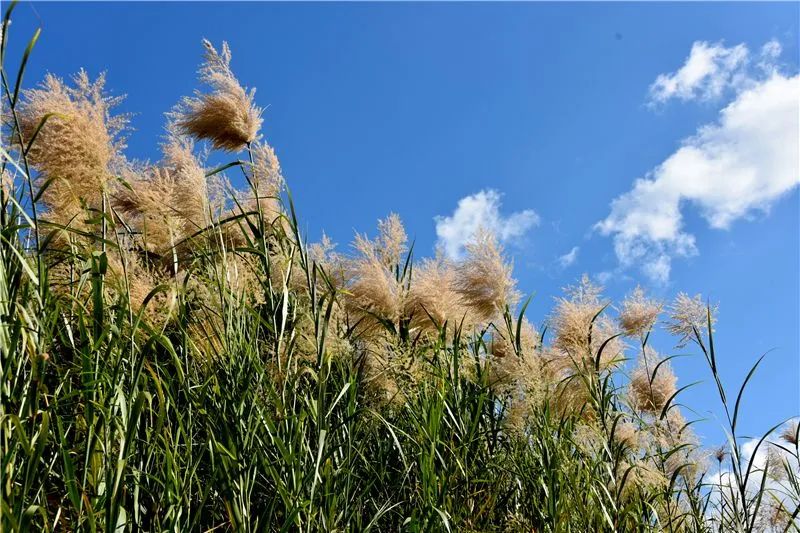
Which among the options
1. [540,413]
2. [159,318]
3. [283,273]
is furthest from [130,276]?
[540,413]

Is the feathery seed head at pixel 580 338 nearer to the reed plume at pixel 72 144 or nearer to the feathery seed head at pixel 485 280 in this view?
the feathery seed head at pixel 485 280

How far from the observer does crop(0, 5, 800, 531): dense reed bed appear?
80.0 inches

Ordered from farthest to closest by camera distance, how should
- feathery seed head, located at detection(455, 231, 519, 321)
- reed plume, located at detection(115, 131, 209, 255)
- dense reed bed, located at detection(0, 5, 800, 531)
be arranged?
feathery seed head, located at detection(455, 231, 519, 321) < reed plume, located at detection(115, 131, 209, 255) < dense reed bed, located at detection(0, 5, 800, 531)

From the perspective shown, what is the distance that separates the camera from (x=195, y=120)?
10.3 ft

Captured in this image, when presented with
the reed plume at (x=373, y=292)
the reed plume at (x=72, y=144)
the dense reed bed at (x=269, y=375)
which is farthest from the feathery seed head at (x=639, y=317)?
the reed plume at (x=72, y=144)

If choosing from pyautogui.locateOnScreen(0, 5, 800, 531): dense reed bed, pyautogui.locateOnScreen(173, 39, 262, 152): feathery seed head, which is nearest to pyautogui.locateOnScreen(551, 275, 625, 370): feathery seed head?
pyautogui.locateOnScreen(0, 5, 800, 531): dense reed bed

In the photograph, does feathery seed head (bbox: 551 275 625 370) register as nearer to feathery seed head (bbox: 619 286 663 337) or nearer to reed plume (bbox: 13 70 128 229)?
feathery seed head (bbox: 619 286 663 337)

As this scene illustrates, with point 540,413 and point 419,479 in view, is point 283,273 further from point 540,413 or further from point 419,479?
point 540,413

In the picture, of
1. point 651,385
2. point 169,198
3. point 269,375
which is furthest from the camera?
point 651,385

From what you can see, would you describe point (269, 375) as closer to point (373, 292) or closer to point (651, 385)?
point (373, 292)

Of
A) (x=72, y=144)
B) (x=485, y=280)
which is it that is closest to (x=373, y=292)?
(x=485, y=280)

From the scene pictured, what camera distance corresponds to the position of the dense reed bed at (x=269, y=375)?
6.67 ft

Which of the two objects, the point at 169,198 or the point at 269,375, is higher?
the point at 169,198

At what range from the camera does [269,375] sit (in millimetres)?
2453
